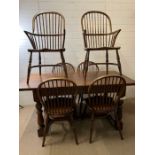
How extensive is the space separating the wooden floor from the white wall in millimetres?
1453

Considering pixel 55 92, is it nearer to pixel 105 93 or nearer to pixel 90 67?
pixel 105 93

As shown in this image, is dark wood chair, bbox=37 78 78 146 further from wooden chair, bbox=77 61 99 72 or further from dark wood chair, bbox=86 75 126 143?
wooden chair, bbox=77 61 99 72

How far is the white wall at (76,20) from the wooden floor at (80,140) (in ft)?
4.77

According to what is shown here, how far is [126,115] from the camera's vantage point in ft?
11.8

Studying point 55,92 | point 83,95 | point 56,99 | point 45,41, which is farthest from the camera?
point 45,41

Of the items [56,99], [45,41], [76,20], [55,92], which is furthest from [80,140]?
[76,20]

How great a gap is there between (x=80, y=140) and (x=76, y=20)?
2.55 meters

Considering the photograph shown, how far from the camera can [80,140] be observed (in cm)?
273

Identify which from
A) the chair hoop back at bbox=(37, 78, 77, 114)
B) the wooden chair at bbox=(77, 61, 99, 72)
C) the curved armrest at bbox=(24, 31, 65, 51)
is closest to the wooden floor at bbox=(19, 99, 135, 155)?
the chair hoop back at bbox=(37, 78, 77, 114)

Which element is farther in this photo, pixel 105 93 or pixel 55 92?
pixel 105 93
